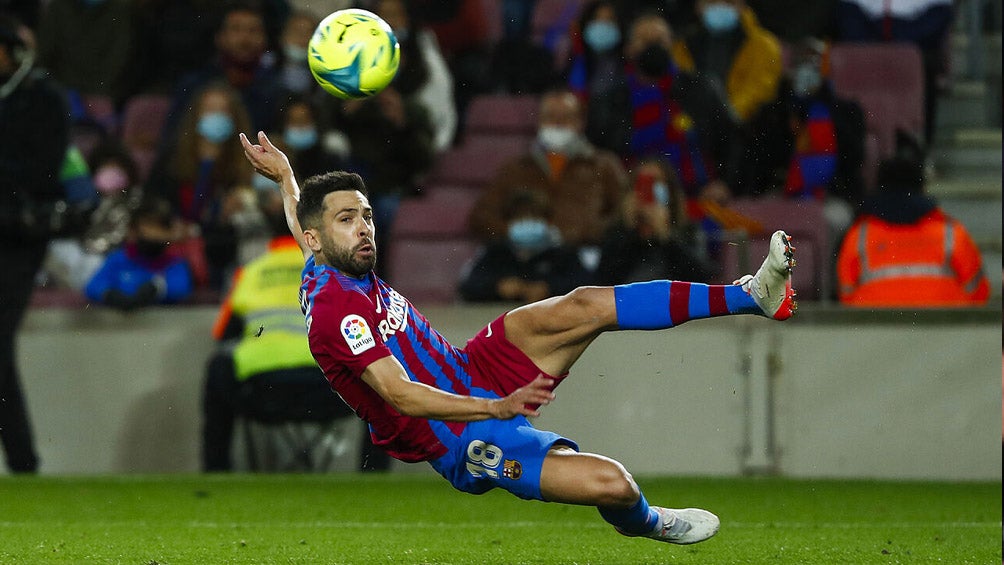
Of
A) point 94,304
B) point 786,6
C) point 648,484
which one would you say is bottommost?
point 648,484

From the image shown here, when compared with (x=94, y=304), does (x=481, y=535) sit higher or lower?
lower

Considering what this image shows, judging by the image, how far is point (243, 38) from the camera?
10.4 m

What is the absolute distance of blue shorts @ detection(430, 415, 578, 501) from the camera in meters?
5.02

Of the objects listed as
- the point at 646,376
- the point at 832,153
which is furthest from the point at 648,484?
the point at 832,153

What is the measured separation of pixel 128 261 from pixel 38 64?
2827 mm

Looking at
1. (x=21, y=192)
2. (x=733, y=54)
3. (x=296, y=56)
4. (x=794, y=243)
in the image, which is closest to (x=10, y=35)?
(x=21, y=192)

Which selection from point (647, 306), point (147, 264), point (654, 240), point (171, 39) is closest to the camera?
point (647, 306)

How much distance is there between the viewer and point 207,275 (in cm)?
948

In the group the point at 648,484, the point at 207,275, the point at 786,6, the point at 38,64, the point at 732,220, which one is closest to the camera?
the point at 648,484

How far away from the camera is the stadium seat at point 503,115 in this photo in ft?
34.1

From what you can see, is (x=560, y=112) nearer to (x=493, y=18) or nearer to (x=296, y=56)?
(x=493, y=18)

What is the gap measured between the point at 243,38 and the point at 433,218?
1.95 m

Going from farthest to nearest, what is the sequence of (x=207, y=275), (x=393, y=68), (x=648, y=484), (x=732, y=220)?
(x=207, y=275) < (x=732, y=220) < (x=648, y=484) < (x=393, y=68)

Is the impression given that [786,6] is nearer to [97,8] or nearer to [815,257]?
[815,257]
